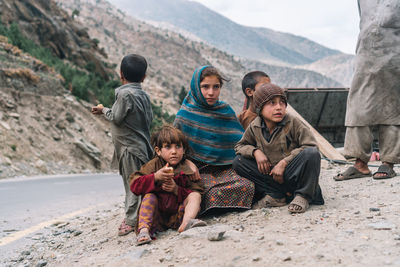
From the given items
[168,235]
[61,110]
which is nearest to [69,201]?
[168,235]

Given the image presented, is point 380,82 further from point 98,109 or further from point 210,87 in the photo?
point 98,109

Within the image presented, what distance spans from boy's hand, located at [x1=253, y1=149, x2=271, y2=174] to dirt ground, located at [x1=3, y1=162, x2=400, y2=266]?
12.4 inches

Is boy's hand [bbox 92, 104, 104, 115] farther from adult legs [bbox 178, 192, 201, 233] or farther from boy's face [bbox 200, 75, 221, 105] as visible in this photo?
adult legs [bbox 178, 192, 201, 233]

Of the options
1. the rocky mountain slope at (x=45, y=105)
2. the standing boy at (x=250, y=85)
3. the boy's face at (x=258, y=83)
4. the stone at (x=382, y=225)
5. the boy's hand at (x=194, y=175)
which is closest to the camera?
the stone at (x=382, y=225)

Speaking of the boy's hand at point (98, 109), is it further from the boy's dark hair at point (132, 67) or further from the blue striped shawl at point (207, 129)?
the blue striped shawl at point (207, 129)

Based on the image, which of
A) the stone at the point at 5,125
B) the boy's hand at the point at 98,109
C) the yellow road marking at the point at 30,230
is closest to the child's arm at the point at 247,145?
the boy's hand at the point at 98,109

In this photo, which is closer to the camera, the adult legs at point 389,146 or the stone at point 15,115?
the adult legs at point 389,146

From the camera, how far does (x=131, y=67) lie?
3.59 meters

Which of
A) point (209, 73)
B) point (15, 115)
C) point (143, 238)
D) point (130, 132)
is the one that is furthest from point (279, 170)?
point (15, 115)

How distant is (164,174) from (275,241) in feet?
3.12

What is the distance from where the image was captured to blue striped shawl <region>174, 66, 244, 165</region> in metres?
3.65

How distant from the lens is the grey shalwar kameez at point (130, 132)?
3428mm

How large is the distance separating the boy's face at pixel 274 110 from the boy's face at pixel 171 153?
758mm

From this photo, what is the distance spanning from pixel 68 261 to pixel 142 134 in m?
1.17
